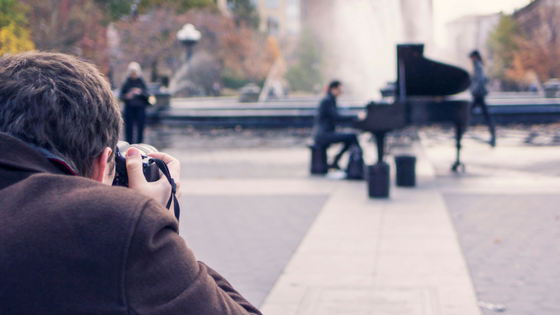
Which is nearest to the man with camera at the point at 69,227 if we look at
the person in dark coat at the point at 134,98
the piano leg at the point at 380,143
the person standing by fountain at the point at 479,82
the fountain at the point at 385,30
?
the piano leg at the point at 380,143

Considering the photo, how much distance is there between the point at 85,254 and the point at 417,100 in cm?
784

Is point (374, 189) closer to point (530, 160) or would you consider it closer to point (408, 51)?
point (408, 51)

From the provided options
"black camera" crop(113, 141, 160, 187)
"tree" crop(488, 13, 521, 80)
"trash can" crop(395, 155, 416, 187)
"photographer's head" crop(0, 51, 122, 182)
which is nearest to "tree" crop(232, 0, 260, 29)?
"tree" crop(488, 13, 521, 80)

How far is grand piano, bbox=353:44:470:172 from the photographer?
7.57 m

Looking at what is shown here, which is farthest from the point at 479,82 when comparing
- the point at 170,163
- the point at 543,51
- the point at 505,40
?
the point at 505,40

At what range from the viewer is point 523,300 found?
369 centimetres

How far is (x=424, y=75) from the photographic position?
799 centimetres

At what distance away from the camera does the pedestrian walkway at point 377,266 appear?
12.0ft

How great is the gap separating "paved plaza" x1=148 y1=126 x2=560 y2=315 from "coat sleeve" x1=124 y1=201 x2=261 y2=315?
8.63ft

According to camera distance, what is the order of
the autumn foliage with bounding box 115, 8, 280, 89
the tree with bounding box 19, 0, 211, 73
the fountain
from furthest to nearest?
the autumn foliage with bounding box 115, 8, 280, 89, the tree with bounding box 19, 0, 211, 73, the fountain

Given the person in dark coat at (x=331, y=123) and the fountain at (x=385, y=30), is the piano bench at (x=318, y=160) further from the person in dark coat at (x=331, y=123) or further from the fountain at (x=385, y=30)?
the fountain at (x=385, y=30)

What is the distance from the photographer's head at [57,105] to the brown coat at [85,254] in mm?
146

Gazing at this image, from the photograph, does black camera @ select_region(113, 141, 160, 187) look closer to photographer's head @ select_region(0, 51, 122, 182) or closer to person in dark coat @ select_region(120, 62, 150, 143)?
photographer's head @ select_region(0, 51, 122, 182)

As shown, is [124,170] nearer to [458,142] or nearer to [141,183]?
[141,183]
